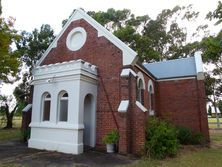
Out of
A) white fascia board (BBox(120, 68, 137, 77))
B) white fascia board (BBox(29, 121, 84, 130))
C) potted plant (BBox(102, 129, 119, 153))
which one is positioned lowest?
potted plant (BBox(102, 129, 119, 153))

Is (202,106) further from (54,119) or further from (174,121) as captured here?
(54,119)

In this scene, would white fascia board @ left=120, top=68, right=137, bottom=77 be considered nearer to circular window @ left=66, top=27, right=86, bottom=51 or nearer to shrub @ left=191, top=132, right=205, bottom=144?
circular window @ left=66, top=27, right=86, bottom=51

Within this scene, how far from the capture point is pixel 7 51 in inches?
436

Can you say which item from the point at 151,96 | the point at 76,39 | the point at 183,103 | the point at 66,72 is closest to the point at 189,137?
the point at 183,103

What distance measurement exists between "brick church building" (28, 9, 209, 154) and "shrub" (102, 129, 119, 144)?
34cm

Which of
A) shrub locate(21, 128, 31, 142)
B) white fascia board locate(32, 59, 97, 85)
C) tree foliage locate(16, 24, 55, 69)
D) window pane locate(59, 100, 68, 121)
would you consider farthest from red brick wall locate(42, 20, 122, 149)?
tree foliage locate(16, 24, 55, 69)

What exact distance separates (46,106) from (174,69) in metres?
12.1

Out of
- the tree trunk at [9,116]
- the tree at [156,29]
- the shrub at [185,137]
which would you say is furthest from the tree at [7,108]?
the shrub at [185,137]

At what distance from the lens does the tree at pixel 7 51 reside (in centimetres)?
1067

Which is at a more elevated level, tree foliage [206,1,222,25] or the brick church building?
tree foliage [206,1,222,25]

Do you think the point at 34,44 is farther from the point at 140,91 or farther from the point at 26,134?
the point at 140,91

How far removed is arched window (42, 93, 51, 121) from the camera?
1154 centimetres

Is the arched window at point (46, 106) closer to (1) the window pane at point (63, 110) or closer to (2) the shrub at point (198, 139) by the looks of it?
(1) the window pane at point (63, 110)

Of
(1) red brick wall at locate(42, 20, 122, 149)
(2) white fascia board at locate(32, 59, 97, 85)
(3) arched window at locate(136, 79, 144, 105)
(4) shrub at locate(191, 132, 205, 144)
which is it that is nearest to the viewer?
(2) white fascia board at locate(32, 59, 97, 85)
